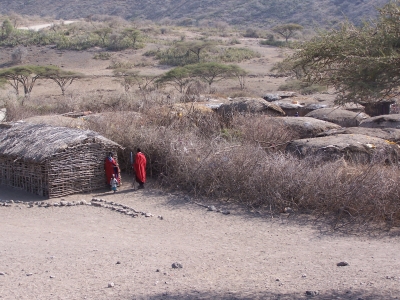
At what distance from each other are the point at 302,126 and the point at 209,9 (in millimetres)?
67273

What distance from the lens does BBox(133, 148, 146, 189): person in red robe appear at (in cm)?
1180

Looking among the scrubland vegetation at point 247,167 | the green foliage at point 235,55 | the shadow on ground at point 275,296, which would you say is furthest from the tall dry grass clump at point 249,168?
the green foliage at point 235,55

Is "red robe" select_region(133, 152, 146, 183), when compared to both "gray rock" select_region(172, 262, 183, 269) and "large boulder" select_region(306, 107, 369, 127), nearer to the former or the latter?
"gray rock" select_region(172, 262, 183, 269)

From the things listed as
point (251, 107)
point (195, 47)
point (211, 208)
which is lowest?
point (211, 208)

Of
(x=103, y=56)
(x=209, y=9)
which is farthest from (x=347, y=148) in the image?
(x=209, y=9)

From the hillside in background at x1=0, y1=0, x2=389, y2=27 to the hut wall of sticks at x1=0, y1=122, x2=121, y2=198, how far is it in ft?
166

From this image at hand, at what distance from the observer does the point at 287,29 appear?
53406mm

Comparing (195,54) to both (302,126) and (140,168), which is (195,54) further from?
(140,168)

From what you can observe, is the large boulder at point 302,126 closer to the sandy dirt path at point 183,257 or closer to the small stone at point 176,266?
the sandy dirt path at point 183,257

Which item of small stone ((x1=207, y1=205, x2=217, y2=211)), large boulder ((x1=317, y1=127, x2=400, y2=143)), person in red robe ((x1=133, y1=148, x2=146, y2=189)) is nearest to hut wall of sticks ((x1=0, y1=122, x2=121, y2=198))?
person in red robe ((x1=133, y1=148, x2=146, y2=189))

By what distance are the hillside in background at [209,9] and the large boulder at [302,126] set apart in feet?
152

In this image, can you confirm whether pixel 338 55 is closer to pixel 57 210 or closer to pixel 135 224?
pixel 135 224

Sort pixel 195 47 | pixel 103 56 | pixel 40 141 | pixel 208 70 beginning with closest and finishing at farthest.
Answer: pixel 40 141
pixel 208 70
pixel 195 47
pixel 103 56

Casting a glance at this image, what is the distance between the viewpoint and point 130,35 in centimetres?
5216
